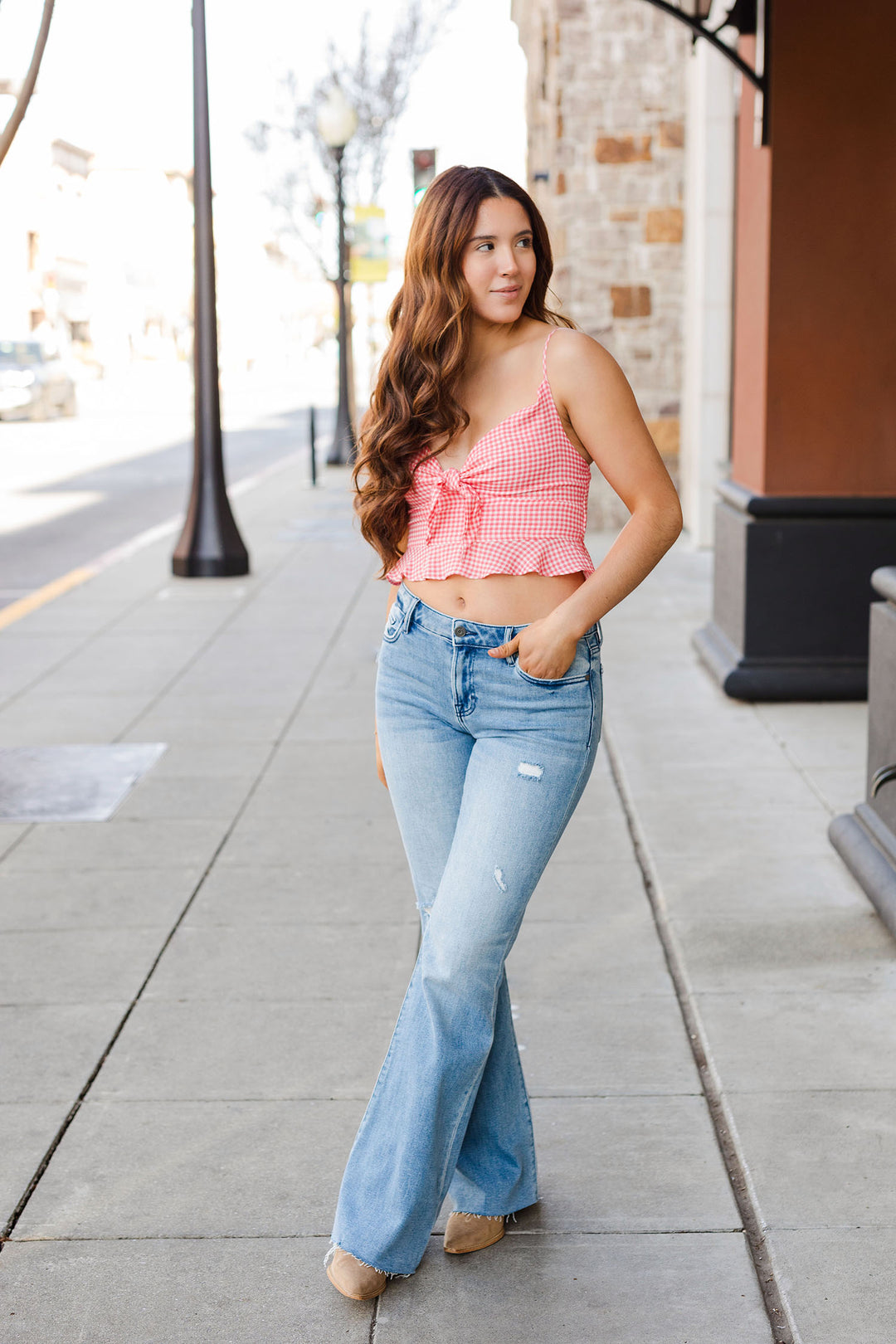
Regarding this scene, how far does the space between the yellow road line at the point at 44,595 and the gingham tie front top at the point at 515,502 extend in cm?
791

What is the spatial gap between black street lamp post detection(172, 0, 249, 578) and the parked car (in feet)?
74.9

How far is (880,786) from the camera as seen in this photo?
180 inches

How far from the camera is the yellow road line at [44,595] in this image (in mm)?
10587

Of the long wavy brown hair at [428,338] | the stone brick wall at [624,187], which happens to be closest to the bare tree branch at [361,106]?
the stone brick wall at [624,187]

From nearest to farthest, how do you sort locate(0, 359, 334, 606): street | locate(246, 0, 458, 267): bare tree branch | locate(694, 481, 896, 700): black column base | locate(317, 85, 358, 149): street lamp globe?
1. locate(694, 481, 896, 700): black column base
2. locate(0, 359, 334, 606): street
3. locate(317, 85, 358, 149): street lamp globe
4. locate(246, 0, 458, 267): bare tree branch

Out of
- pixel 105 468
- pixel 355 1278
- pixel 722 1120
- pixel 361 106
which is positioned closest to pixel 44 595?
pixel 722 1120

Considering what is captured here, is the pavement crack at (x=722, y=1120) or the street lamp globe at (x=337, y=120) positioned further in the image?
the street lamp globe at (x=337, y=120)

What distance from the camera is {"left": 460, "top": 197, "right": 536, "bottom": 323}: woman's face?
261cm

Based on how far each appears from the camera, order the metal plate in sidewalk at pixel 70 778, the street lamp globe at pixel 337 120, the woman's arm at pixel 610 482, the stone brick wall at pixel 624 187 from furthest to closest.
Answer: the street lamp globe at pixel 337 120 < the stone brick wall at pixel 624 187 < the metal plate in sidewalk at pixel 70 778 < the woman's arm at pixel 610 482

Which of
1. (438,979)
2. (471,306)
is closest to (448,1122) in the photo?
(438,979)

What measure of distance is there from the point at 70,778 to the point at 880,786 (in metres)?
3.31

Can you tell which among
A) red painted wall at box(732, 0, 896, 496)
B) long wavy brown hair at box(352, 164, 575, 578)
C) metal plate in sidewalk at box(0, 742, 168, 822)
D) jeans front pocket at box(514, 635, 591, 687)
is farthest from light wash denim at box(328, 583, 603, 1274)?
→ red painted wall at box(732, 0, 896, 496)

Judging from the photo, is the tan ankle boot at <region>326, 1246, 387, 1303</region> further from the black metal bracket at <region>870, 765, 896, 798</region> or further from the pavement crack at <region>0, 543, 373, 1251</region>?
the black metal bracket at <region>870, 765, 896, 798</region>

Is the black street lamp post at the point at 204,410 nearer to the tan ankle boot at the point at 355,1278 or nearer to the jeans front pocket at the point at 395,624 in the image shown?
the jeans front pocket at the point at 395,624
